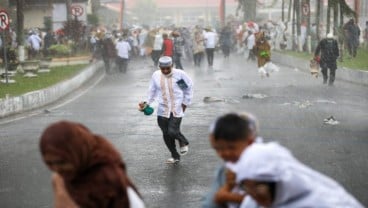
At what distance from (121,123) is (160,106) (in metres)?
4.77

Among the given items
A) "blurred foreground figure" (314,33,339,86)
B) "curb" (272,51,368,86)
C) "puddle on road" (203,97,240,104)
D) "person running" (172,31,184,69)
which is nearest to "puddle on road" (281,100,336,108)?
"puddle on road" (203,97,240,104)

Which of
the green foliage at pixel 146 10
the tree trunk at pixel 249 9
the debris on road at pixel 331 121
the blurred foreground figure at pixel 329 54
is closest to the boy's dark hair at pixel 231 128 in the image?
the debris on road at pixel 331 121

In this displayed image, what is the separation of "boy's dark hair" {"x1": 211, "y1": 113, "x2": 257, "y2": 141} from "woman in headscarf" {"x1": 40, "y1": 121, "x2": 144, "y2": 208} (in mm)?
475

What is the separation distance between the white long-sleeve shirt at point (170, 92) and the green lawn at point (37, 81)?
339 inches

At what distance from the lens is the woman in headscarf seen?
3395 millimetres

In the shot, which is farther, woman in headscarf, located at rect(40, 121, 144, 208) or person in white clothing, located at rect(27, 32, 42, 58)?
person in white clothing, located at rect(27, 32, 42, 58)

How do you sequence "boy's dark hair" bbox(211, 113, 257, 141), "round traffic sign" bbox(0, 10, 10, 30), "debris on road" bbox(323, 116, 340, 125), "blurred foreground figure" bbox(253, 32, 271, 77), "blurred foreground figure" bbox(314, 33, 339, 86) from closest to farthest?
"boy's dark hair" bbox(211, 113, 257, 141) → "debris on road" bbox(323, 116, 340, 125) → "round traffic sign" bbox(0, 10, 10, 30) → "blurred foreground figure" bbox(314, 33, 339, 86) → "blurred foreground figure" bbox(253, 32, 271, 77)

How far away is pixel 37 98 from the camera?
19.5m

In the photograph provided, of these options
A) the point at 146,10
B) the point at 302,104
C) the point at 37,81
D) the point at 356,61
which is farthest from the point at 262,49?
the point at 146,10

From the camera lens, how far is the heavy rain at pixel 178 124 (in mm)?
3416

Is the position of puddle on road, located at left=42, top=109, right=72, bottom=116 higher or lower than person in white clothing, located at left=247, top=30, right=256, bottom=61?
lower

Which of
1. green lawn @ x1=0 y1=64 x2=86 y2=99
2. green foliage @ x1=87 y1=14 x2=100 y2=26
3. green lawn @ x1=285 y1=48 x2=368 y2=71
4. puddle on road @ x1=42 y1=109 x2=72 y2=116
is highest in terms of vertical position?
green foliage @ x1=87 y1=14 x2=100 y2=26

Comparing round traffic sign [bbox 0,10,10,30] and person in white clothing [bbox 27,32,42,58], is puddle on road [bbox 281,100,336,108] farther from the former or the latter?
Answer: person in white clothing [bbox 27,32,42,58]

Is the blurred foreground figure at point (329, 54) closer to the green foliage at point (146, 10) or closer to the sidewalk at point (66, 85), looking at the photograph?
the sidewalk at point (66, 85)
